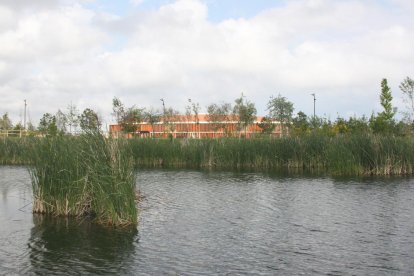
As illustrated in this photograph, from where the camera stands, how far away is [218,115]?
171 ft

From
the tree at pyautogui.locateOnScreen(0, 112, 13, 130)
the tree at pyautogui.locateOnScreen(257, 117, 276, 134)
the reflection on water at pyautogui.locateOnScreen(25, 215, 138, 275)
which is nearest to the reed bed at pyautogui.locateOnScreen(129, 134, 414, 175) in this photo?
the reflection on water at pyautogui.locateOnScreen(25, 215, 138, 275)

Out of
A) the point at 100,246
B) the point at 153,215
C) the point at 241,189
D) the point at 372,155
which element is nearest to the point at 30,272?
the point at 100,246

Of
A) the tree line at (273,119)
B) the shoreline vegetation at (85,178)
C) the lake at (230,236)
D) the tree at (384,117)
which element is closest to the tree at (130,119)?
the tree line at (273,119)

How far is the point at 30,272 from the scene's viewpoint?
296 inches

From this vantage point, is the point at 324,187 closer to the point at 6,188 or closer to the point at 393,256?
the point at 393,256

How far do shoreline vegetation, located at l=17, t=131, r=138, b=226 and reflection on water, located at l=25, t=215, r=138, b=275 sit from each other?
0.38 m

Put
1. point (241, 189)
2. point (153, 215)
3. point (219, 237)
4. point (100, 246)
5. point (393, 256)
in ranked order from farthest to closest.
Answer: point (241, 189) → point (153, 215) → point (219, 237) → point (100, 246) → point (393, 256)

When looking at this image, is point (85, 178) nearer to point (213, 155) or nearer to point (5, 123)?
point (213, 155)

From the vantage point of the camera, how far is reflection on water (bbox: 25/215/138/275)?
306 inches

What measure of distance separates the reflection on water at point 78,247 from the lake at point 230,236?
2 centimetres

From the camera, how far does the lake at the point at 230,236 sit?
25.7 feet

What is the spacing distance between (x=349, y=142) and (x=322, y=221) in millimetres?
11564

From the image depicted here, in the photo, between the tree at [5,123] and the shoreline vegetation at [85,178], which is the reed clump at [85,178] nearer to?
the shoreline vegetation at [85,178]

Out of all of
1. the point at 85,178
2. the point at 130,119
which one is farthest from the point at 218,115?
the point at 85,178
